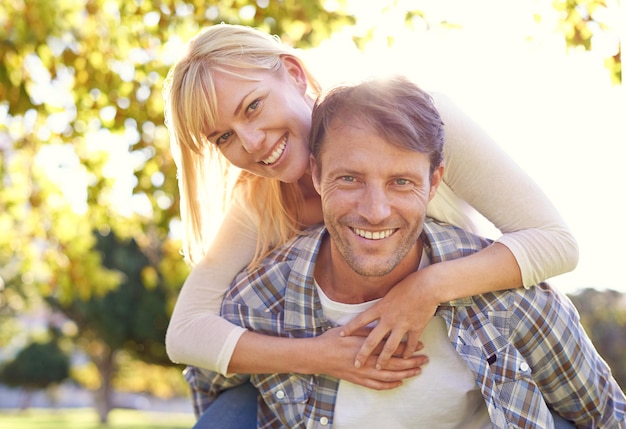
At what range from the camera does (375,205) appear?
2441 millimetres

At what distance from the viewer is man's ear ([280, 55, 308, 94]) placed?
120 inches

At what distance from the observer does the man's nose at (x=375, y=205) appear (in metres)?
2.44

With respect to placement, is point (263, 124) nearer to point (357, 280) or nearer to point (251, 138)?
point (251, 138)

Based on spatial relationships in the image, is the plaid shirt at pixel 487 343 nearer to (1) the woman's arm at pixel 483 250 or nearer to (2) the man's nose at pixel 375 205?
(1) the woman's arm at pixel 483 250

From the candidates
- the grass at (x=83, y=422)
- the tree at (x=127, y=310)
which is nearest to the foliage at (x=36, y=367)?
the grass at (x=83, y=422)

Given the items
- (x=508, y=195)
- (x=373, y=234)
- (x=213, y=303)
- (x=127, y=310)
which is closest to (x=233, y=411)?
(x=213, y=303)

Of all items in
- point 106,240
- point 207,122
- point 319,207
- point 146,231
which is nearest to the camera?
point 207,122

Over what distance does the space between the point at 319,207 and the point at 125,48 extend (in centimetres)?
311

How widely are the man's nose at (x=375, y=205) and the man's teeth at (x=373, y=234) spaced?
0.05 m

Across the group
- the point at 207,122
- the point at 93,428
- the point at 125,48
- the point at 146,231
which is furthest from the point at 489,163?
the point at 93,428

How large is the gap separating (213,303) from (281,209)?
394 millimetres

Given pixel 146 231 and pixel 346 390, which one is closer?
pixel 346 390

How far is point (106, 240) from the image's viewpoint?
21.6 m

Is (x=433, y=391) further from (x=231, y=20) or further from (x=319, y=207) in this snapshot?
(x=231, y=20)
